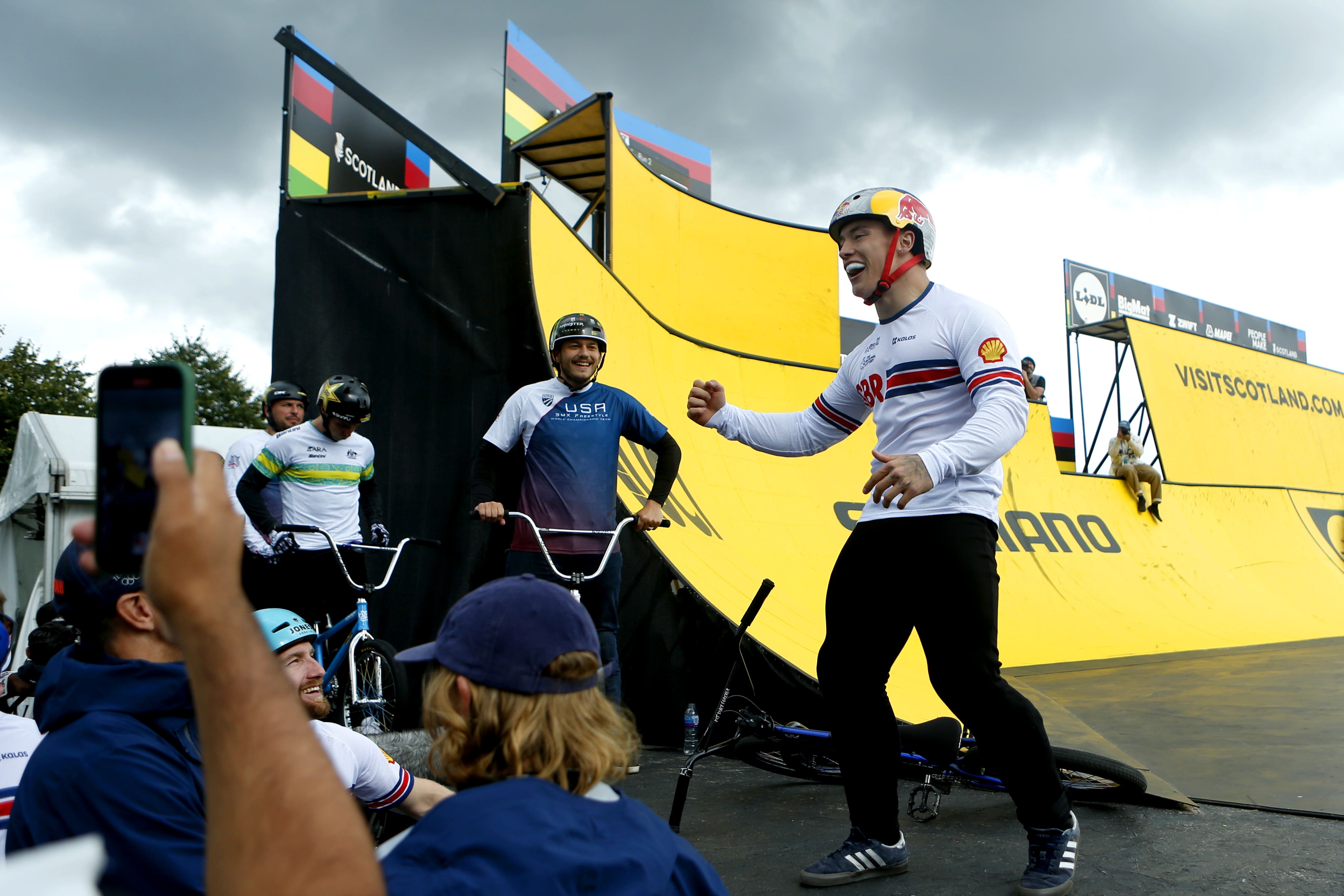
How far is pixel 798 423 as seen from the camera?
324 cm

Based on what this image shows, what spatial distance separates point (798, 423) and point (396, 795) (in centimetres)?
186

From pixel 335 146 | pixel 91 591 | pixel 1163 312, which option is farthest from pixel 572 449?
pixel 1163 312

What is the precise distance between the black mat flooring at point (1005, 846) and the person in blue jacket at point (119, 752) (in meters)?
1.77

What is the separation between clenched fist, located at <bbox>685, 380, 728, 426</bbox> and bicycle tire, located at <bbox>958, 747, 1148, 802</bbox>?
163 centimetres

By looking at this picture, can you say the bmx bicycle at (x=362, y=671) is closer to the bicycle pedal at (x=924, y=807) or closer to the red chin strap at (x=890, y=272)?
the bicycle pedal at (x=924, y=807)

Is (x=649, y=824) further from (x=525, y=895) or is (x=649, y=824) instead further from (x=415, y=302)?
(x=415, y=302)

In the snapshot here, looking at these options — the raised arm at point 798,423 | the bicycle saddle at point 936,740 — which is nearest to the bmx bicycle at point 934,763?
the bicycle saddle at point 936,740

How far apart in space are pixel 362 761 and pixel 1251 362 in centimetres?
1564

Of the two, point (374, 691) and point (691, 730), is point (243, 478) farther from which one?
point (691, 730)

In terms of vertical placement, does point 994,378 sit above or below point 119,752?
above

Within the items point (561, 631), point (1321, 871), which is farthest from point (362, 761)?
point (1321, 871)

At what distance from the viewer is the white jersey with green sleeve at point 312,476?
490 cm

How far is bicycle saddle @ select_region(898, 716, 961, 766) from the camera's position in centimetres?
318

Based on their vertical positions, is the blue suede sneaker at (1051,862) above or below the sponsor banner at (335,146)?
below
